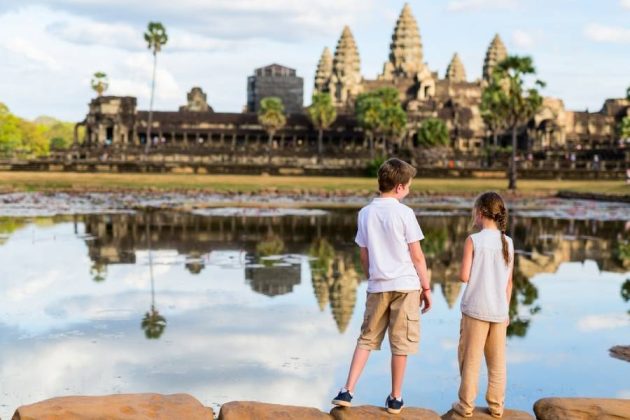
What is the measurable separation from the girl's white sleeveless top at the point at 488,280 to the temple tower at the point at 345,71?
138 meters

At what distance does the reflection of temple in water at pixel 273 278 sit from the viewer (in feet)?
43.5

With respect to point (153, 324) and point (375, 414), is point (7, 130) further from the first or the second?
point (375, 414)

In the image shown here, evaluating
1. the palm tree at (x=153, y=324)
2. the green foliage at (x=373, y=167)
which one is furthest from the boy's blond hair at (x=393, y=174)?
the green foliage at (x=373, y=167)

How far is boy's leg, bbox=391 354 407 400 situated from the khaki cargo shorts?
0.04 meters

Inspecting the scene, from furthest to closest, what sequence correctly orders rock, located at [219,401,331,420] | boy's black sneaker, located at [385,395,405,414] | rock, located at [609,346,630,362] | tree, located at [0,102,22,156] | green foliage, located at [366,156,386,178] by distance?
tree, located at [0,102,22,156], green foliage, located at [366,156,386,178], rock, located at [609,346,630,362], boy's black sneaker, located at [385,395,405,414], rock, located at [219,401,331,420]

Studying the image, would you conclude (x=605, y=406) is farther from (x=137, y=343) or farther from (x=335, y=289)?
(x=335, y=289)

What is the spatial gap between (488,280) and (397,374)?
0.91 meters

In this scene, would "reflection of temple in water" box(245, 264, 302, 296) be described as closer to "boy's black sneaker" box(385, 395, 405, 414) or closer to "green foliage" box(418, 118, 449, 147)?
"boy's black sneaker" box(385, 395, 405, 414)

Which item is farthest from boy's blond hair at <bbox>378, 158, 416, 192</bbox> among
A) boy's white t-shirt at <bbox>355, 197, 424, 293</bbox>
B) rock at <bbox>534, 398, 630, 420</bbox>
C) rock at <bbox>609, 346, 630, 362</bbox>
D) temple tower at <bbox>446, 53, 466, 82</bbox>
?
temple tower at <bbox>446, 53, 466, 82</bbox>

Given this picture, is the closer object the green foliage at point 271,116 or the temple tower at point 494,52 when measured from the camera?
the green foliage at point 271,116

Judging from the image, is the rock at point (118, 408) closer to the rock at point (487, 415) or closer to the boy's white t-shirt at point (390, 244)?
the boy's white t-shirt at point (390, 244)

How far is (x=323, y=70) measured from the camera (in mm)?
168500

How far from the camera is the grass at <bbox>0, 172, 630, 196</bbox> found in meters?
46.1

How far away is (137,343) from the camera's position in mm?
9422
